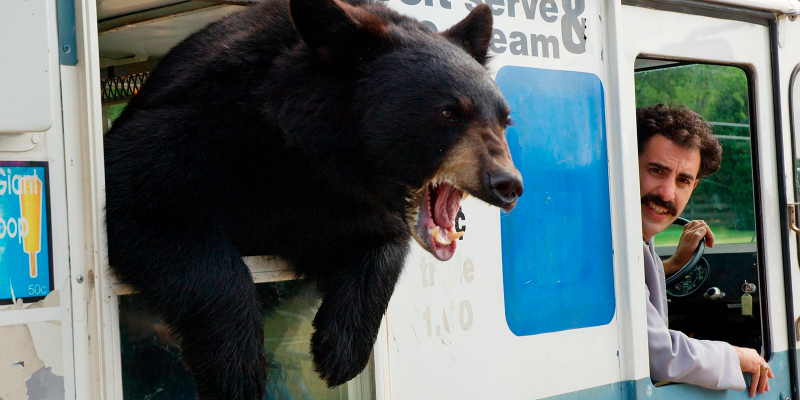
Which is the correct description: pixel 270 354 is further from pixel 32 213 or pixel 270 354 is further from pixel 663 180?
pixel 663 180

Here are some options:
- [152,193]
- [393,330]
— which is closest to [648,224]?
[393,330]

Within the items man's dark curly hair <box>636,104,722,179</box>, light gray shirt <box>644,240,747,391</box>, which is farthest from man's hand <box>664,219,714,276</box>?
light gray shirt <box>644,240,747,391</box>

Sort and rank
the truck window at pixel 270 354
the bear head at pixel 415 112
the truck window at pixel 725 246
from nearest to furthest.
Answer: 1. the bear head at pixel 415 112
2. the truck window at pixel 270 354
3. the truck window at pixel 725 246

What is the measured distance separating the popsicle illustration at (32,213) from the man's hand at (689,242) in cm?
307

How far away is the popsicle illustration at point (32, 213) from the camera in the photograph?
1.73 metres

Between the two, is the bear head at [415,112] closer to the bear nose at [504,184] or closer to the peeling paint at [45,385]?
the bear nose at [504,184]

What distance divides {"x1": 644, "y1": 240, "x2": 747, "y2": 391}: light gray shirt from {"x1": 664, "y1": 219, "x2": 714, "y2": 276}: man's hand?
0.83 meters

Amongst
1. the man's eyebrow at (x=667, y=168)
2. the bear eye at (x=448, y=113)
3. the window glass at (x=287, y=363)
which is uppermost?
the bear eye at (x=448, y=113)

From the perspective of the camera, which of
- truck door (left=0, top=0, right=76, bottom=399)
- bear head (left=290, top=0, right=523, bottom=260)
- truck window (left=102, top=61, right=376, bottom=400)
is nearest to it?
truck door (left=0, top=0, right=76, bottom=399)

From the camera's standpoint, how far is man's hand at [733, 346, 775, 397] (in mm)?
3328

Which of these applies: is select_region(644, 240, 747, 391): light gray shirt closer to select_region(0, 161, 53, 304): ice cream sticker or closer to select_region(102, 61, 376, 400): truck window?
select_region(102, 61, 376, 400): truck window

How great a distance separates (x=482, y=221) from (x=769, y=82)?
62.6 inches

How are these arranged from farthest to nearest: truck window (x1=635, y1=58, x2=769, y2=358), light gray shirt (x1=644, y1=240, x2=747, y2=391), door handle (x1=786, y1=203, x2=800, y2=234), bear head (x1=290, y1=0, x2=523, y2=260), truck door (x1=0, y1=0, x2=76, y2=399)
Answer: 1. truck window (x1=635, y1=58, x2=769, y2=358)
2. door handle (x1=786, y1=203, x2=800, y2=234)
3. light gray shirt (x1=644, y1=240, x2=747, y2=391)
4. bear head (x1=290, y1=0, x2=523, y2=260)
5. truck door (x1=0, y1=0, x2=76, y2=399)

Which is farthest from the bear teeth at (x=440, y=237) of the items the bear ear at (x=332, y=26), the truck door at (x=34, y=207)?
the truck door at (x=34, y=207)
